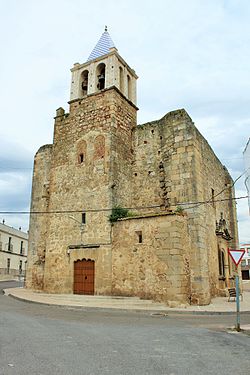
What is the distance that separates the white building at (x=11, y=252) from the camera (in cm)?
3779

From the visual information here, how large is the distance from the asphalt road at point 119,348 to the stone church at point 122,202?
4609 mm

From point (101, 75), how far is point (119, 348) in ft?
50.7

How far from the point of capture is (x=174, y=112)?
1510 cm

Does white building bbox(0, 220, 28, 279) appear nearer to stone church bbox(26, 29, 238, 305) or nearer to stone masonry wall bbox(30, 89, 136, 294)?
stone church bbox(26, 29, 238, 305)

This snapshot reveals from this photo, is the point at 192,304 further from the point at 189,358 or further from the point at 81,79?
the point at 81,79

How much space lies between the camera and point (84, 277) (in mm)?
14273

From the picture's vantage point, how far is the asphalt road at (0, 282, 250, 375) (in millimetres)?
4129

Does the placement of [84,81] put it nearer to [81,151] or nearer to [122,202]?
[81,151]

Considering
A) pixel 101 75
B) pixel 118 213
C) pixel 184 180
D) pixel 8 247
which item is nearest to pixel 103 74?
pixel 101 75

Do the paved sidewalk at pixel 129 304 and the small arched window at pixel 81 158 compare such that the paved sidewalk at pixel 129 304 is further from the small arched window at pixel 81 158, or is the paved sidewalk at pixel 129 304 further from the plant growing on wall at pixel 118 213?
the small arched window at pixel 81 158

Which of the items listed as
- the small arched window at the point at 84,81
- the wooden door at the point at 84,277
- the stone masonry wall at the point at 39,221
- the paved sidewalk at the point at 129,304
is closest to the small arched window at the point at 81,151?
the stone masonry wall at the point at 39,221

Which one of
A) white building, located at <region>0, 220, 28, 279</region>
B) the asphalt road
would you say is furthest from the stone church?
white building, located at <region>0, 220, 28, 279</region>

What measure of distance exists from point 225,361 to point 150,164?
11759 mm

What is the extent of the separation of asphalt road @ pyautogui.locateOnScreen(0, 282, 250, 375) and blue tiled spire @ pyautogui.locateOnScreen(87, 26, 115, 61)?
578 inches
